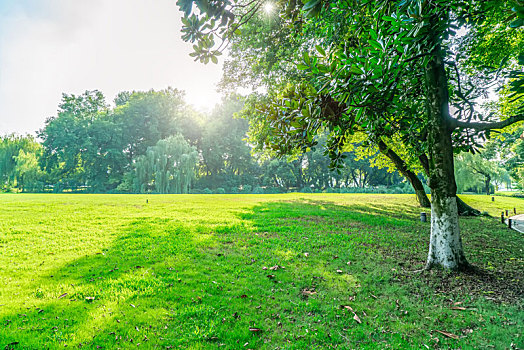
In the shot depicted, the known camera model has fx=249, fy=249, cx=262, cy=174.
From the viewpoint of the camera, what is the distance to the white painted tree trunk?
5.23 m

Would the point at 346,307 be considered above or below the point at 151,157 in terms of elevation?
below

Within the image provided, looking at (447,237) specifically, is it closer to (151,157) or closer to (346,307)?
(346,307)

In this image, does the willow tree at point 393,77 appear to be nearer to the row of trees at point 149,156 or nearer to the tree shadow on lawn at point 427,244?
the tree shadow on lawn at point 427,244

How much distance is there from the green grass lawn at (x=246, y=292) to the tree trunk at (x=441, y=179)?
0.44m

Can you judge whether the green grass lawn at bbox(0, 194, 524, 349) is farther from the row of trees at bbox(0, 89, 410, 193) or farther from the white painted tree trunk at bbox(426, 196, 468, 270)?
the row of trees at bbox(0, 89, 410, 193)

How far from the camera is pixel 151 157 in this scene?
35312 millimetres

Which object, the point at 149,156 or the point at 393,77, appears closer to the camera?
the point at 393,77

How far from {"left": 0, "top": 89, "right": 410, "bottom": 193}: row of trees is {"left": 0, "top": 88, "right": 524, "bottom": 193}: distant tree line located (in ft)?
0.46

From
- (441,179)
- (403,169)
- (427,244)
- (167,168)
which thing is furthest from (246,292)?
(167,168)

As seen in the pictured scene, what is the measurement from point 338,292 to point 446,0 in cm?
429

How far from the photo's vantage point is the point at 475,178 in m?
32.3

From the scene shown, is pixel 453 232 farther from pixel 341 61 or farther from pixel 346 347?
pixel 341 61

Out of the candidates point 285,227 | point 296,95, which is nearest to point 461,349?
point 296,95

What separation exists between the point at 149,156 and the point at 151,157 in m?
0.42
